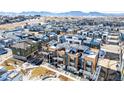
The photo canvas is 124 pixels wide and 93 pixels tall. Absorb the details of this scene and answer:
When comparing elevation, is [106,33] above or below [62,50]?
above

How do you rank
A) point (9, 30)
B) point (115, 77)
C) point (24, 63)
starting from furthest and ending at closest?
point (9, 30)
point (24, 63)
point (115, 77)

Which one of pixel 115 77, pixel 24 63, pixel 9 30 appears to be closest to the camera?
pixel 115 77

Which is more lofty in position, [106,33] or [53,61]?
[106,33]

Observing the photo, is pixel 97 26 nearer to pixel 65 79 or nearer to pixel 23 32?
pixel 65 79
